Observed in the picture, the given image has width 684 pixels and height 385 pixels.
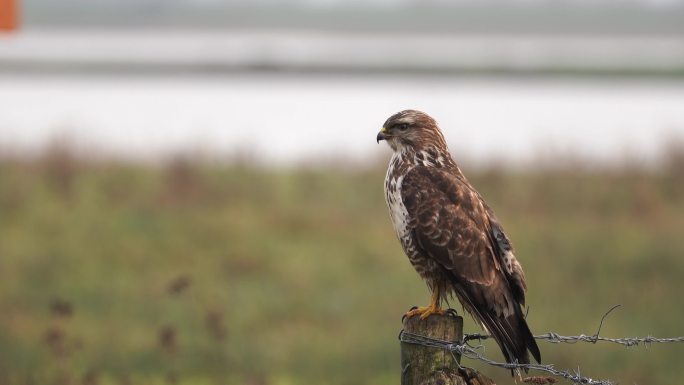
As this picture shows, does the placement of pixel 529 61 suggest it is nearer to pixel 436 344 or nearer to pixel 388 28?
pixel 388 28

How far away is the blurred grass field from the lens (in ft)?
34.1

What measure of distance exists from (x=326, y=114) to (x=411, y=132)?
16146mm

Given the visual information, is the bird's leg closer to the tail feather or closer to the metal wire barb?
the tail feather

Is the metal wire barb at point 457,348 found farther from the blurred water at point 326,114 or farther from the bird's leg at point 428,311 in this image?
the blurred water at point 326,114

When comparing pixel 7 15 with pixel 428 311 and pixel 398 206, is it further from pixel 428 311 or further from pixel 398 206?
pixel 428 311

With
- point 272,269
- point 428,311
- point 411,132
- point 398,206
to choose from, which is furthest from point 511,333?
point 272,269

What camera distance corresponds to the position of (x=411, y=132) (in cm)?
691

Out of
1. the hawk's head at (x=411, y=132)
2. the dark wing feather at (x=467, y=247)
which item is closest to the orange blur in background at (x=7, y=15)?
the hawk's head at (x=411, y=132)

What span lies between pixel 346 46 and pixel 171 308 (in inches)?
978

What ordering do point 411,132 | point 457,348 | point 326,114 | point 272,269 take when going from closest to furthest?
1. point 457,348
2. point 411,132
3. point 272,269
4. point 326,114

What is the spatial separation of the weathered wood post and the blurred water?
9781 millimetres

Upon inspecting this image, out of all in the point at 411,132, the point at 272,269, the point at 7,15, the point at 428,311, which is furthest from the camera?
the point at 272,269

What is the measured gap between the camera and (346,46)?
3591 cm

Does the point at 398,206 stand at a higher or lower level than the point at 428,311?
higher
